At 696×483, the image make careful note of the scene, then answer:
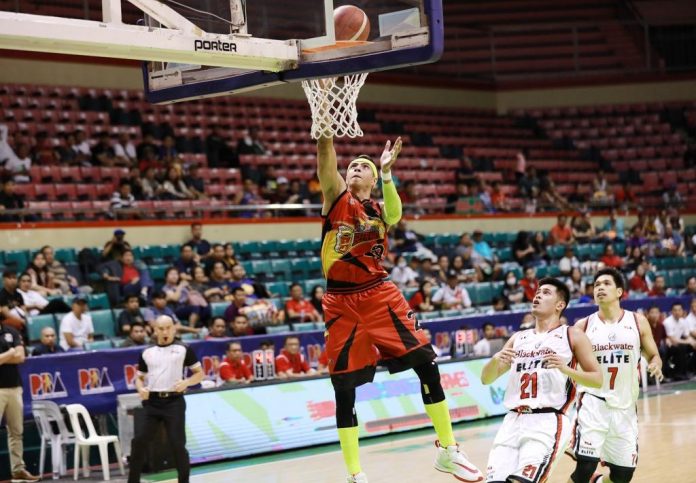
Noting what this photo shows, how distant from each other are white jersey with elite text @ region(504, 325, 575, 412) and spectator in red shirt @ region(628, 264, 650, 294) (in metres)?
15.7

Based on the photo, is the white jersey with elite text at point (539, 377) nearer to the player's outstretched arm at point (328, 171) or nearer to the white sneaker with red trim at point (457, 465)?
the white sneaker with red trim at point (457, 465)

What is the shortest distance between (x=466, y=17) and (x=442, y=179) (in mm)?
8963

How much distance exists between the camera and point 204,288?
17.5 m

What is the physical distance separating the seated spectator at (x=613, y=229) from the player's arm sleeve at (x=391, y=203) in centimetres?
1819

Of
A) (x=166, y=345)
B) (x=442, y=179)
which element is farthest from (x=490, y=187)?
(x=166, y=345)

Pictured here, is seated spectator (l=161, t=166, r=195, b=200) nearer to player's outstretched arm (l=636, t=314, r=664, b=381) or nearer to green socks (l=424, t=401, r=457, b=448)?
player's outstretched arm (l=636, t=314, r=664, b=381)

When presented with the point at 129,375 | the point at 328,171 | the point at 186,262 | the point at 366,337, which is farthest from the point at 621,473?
the point at 186,262

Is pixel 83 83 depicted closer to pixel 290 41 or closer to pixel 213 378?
pixel 213 378

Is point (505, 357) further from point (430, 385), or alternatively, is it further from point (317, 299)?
point (317, 299)

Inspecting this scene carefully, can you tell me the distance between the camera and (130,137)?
874 inches

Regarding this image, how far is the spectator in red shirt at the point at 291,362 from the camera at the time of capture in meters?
15.2

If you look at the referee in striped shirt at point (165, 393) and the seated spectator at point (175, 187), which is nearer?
the referee in striped shirt at point (165, 393)

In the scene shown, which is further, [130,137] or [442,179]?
[442,179]

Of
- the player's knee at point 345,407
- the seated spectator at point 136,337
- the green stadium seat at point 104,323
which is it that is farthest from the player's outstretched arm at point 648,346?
the green stadium seat at point 104,323
